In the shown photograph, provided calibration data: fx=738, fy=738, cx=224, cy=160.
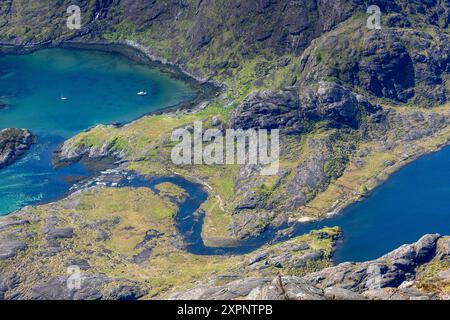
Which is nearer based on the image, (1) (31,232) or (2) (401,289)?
(2) (401,289)

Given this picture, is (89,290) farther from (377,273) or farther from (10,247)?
(377,273)

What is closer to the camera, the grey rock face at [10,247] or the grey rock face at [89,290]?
the grey rock face at [89,290]

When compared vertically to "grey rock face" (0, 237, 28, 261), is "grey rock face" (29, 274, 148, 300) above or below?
below

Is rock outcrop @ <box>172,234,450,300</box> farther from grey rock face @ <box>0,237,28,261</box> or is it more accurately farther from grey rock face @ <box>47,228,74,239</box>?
grey rock face @ <box>0,237,28,261</box>

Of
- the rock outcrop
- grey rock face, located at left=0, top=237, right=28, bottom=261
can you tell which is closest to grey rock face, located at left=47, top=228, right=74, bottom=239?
grey rock face, located at left=0, top=237, right=28, bottom=261

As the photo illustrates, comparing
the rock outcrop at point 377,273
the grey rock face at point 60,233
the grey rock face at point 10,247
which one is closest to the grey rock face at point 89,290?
the grey rock face at point 10,247

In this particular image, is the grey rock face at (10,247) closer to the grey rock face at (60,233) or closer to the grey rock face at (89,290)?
the grey rock face at (60,233)
